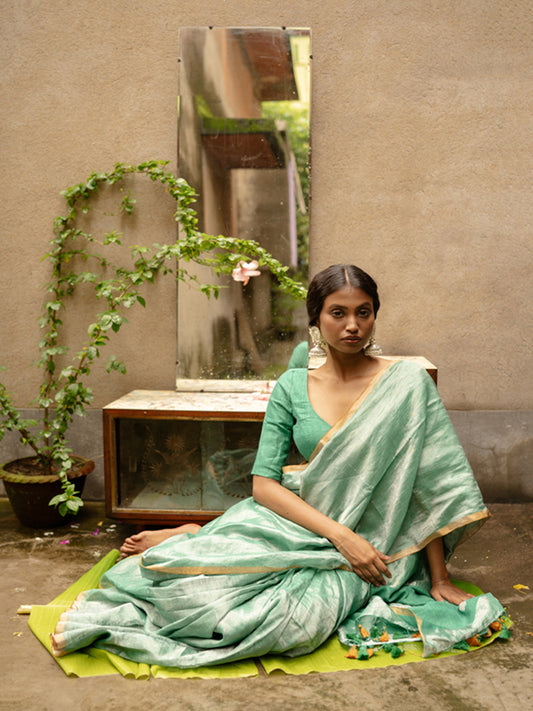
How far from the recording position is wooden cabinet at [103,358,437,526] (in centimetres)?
307

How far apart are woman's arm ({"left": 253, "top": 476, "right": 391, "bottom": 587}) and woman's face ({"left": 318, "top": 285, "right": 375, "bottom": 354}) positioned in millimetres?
542

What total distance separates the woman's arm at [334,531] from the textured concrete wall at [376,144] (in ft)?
4.86

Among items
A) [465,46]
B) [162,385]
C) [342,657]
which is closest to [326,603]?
[342,657]

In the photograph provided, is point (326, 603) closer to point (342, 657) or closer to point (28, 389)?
point (342, 657)

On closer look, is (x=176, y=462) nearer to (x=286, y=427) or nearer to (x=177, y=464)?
(x=177, y=464)

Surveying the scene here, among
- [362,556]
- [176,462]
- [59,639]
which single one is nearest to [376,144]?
[176,462]

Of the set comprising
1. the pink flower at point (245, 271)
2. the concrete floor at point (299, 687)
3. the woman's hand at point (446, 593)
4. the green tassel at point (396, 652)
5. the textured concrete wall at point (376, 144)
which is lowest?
the concrete floor at point (299, 687)

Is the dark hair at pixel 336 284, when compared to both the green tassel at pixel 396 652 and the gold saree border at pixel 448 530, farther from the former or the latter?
the green tassel at pixel 396 652

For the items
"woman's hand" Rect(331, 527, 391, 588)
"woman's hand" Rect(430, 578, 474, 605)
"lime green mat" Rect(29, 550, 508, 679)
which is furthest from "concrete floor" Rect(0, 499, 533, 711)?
"woman's hand" Rect(331, 527, 391, 588)

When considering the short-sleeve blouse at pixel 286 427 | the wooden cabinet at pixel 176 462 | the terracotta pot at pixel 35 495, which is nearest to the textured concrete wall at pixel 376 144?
the wooden cabinet at pixel 176 462

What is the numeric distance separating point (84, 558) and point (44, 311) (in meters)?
1.40

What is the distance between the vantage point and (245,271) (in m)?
3.38

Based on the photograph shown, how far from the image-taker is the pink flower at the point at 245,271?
3361 mm

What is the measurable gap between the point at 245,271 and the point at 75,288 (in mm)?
948
